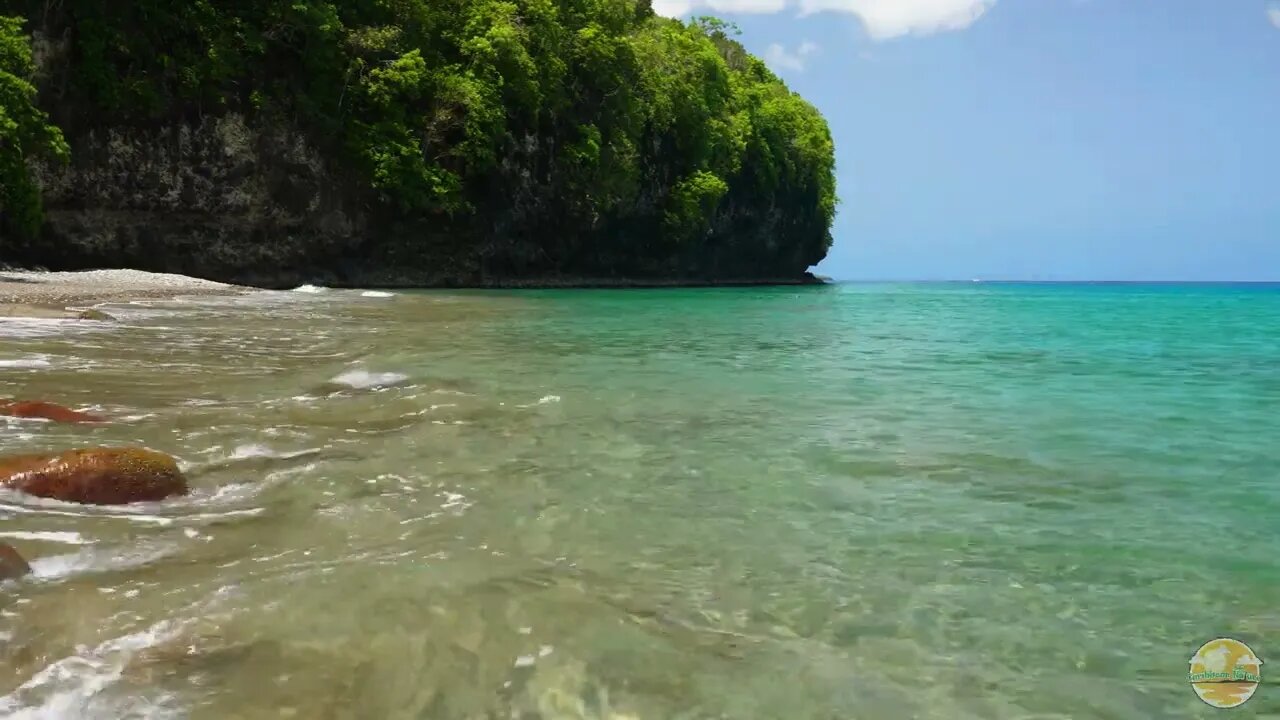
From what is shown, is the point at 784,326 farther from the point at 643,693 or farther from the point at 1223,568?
the point at 643,693

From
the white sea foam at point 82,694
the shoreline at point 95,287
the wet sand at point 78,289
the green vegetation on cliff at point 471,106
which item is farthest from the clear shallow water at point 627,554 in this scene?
the green vegetation on cliff at point 471,106

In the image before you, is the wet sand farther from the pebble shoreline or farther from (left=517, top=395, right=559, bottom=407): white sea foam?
(left=517, top=395, right=559, bottom=407): white sea foam

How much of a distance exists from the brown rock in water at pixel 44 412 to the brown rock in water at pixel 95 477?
1.65 m

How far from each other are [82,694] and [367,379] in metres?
6.32

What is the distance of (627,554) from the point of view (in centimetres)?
390

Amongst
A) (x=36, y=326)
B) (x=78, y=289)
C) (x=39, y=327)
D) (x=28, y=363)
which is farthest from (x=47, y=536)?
(x=78, y=289)

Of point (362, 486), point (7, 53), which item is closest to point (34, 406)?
point (362, 486)

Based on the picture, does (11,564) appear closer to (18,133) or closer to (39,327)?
(39,327)

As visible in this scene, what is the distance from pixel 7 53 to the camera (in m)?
19.3

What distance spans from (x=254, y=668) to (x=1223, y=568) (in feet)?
13.2

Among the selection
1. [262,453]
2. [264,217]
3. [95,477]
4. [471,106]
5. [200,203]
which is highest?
[471,106]

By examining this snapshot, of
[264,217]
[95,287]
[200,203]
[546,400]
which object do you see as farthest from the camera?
[264,217]

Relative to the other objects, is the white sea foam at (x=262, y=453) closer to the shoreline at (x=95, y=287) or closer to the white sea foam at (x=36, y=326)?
the white sea foam at (x=36, y=326)

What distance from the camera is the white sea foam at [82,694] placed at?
7.78ft
